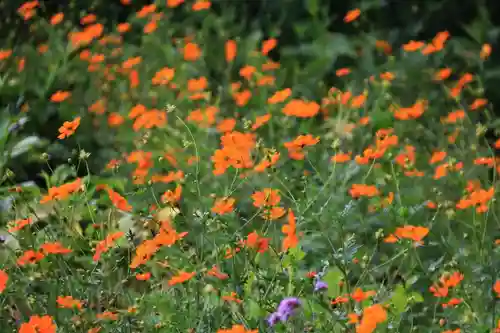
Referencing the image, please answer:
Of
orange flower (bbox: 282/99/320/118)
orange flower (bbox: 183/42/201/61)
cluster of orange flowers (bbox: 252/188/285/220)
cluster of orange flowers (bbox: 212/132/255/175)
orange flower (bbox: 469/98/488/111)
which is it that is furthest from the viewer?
orange flower (bbox: 183/42/201/61)

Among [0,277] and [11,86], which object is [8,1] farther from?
[0,277]

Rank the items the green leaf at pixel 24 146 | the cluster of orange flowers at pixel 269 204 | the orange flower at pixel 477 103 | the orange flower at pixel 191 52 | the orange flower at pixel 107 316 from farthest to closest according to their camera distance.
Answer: the orange flower at pixel 191 52 → the orange flower at pixel 477 103 → the green leaf at pixel 24 146 → the cluster of orange flowers at pixel 269 204 → the orange flower at pixel 107 316

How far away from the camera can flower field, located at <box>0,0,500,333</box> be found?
6.80 feet

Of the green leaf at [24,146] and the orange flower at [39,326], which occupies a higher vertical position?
the orange flower at [39,326]

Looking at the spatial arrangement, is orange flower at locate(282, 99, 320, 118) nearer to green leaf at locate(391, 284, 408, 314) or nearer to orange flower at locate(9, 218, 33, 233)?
green leaf at locate(391, 284, 408, 314)

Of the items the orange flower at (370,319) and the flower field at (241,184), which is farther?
the flower field at (241,184)

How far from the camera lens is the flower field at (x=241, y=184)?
6.80 ft

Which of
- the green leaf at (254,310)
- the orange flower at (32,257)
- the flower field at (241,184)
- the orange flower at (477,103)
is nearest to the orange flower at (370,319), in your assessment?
the flower field at (241,184)

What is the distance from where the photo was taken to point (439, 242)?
2.59 meters

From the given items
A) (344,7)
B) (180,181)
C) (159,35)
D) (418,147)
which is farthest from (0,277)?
(344,7)

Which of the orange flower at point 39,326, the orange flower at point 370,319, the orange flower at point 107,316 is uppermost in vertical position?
the orange flower at point 370,319

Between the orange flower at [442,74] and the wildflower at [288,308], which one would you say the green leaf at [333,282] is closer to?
the wildflower at [288,308]

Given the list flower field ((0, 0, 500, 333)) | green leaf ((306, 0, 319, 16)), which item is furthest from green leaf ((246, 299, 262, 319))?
green leaf ((306, 0, 319, 16))

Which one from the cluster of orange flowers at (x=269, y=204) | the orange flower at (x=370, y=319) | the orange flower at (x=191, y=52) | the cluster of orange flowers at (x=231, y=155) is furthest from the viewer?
the orange flower at (x=191, y=52)
